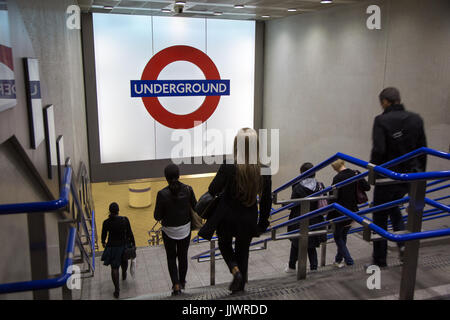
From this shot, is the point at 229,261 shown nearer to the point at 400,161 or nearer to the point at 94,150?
the point at 400,161

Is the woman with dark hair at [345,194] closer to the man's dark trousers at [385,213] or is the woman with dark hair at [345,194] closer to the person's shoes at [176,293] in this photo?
the man's dark trousers at [385,213]

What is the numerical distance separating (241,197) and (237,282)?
2.10ft

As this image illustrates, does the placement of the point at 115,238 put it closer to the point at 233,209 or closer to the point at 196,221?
the point at 196,221

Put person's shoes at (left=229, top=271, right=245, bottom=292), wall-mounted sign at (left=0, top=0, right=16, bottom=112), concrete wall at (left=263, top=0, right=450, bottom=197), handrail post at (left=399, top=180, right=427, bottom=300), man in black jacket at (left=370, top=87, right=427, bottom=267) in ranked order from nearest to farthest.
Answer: wall-mounted sign at (left=0, top=0, right=16, bottom=112) < handrail post at (left=399, top=180, right=427, bottom=300) < person's shoes at (left=229, top=271, right=245, bottom=292) < man in black jacket at (left=370, top=87, right=427, bottom=267) < concrete wall at (left=263, top=0, right=450, bottom=197)

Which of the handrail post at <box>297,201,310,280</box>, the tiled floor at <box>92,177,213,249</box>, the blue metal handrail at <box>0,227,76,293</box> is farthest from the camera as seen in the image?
the tiled floor at <box>92,177,213,249</box>

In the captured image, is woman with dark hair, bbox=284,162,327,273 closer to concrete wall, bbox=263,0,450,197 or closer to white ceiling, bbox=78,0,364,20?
concrete wall, bbox=263,0,450,197

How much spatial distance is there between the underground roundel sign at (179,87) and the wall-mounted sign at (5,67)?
269 inches

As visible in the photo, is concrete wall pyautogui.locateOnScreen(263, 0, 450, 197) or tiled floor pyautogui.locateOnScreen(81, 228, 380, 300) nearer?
tiled floor pyautogui.locateOnScreen(81, 228, 380, 300)

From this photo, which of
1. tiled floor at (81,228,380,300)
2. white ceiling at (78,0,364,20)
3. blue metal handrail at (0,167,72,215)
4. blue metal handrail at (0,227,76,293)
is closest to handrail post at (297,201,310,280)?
tiled floor at (81,228,380,300)

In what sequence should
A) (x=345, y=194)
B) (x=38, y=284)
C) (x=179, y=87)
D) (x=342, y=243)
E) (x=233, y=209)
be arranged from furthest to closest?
(x=179, y=87), (x=342, y=243), (x=345, y=194), (x=233, y=209), (x=38, y=284)

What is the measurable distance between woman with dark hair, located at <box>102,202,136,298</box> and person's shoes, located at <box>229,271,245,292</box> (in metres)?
1.97

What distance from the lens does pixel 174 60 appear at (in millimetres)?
8891

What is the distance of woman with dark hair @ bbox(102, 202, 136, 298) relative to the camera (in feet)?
14.1

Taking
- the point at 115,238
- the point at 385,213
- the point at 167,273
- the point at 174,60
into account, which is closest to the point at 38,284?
the point at 385,213
